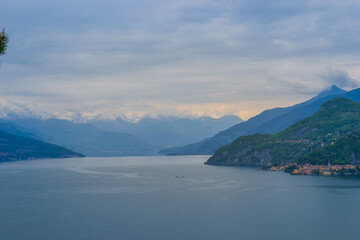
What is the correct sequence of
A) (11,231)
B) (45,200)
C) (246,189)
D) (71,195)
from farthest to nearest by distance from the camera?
(246,189)
(71,195)
(45,200)
(11,231)

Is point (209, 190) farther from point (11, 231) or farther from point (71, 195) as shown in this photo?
point (11, 231)

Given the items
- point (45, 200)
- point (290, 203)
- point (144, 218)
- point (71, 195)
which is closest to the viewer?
point (144, 218)

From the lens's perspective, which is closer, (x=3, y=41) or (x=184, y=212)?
(x=3, y=41)

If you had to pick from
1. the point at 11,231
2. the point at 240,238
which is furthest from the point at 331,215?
the point at 11,231

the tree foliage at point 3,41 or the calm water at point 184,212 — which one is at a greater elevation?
the tree foliage at point 3,41

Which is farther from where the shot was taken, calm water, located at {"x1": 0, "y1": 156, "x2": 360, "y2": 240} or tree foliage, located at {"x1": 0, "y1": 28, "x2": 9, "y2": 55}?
calm water, located at {"x1": 0, "y1": 156, "x2": 360, "y2": 240}

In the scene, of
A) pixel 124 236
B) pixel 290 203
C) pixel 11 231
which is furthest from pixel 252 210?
pixel 11 231

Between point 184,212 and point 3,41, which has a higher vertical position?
point 3,41

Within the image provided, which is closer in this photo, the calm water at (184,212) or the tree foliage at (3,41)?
the tree foliage at (3,41)

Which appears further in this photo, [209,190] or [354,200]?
[209,190]

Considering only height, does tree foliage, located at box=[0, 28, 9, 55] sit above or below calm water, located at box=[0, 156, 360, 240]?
above

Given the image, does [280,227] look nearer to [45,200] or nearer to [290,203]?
[290,203]
